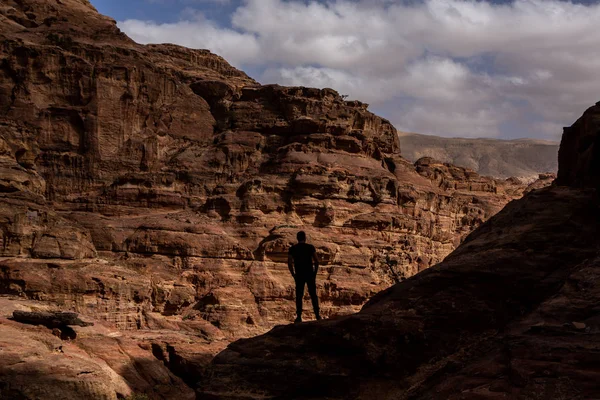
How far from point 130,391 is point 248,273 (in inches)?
821

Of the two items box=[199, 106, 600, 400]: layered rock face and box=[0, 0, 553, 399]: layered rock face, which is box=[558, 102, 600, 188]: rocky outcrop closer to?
box=[199, 106, 600, 400]: layered rock face

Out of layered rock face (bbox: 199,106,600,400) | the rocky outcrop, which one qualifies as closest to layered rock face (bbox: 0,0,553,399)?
layered rock face (bbox: 199,106,600,400)

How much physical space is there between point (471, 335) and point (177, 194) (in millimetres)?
39926

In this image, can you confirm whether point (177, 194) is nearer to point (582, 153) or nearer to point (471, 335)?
point (582, 153)

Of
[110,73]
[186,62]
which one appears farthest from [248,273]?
[186,62]

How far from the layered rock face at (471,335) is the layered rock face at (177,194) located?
63.6ft

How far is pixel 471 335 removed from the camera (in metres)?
11.2

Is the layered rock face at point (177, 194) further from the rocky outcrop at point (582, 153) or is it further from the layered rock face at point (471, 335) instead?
the rocky outcrop at point (582, 153)

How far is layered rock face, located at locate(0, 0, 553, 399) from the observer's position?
36031mm

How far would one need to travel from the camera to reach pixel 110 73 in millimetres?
51656

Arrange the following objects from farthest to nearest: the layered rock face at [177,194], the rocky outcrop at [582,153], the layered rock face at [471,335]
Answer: the layered rock face at [177,194], the rocky outcrop at [582,153], the layered rock face at [471,335]

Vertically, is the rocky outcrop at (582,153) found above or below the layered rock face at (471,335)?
above

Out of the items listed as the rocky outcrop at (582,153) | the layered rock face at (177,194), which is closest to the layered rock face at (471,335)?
the rocky outcrop at (582,153)

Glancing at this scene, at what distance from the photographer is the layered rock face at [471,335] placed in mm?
9164
